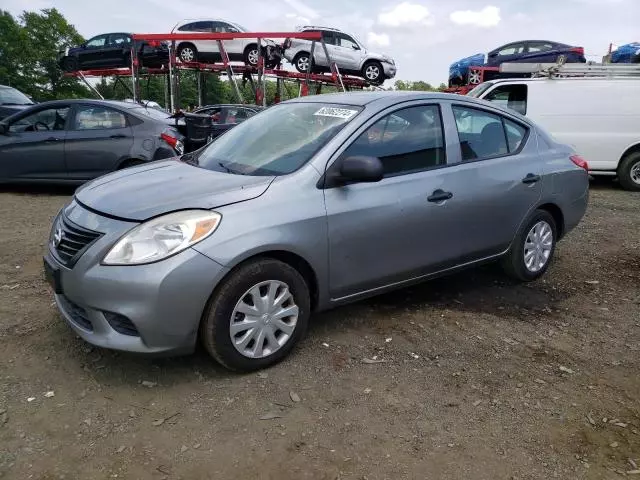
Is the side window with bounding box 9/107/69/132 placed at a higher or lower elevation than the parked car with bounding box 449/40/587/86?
lower

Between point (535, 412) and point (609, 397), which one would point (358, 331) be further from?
point (609, 397)

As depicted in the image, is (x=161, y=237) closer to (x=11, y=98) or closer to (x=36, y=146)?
(x=36, y=146)

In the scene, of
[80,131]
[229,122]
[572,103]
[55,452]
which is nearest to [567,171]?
[55,452]

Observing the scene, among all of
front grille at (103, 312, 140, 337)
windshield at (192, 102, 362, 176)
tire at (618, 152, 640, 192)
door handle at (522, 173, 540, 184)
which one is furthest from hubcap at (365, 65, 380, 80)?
front grille at (103, 312, 140, 337)

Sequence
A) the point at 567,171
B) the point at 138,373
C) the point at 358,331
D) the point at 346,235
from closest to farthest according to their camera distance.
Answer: the point at 138,373 < the point at 346,235 < the point at 358,331 < the point at 567,171

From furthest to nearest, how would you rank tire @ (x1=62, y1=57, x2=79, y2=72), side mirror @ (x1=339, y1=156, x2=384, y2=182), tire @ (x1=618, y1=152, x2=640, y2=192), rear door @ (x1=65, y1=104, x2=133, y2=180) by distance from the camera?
tire @ (x1=62, y1=57, x2=79, y2=72)
tire @ (x1=618, y1=152, x2=640, y2=192)
rear door @ (x1=65, y1=104, x2=133, y2=180)
side mirror @ (x1=339, y1=156, x2=384, y2=182)

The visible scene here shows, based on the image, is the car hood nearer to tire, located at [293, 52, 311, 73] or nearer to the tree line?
tire, located at [293, 52, 311, 73]

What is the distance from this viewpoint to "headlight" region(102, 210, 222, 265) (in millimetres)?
2705

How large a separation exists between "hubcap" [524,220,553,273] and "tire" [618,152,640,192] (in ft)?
20.8

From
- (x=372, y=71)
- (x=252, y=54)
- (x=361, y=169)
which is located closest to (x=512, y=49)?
(x=372, y=71)

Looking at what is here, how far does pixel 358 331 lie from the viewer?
363cm

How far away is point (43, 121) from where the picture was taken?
26.3 feet

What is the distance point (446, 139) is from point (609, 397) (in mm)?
1950

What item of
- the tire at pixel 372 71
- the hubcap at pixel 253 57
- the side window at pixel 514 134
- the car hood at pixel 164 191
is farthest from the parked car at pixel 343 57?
the car hood at pixel 164 191
